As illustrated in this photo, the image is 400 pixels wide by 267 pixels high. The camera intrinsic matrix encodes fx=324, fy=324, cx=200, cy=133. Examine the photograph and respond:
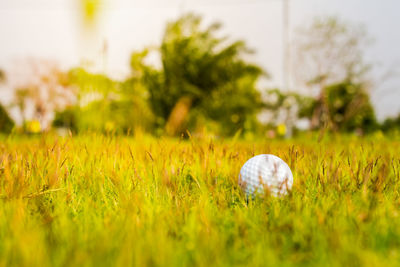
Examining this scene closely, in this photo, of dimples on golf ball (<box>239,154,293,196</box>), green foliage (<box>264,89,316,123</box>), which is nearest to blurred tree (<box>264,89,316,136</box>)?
green foliage (<box>264,89,316,123</box>)

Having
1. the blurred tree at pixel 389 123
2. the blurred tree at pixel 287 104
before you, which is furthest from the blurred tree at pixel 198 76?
the blurred tree at pixel 389 123

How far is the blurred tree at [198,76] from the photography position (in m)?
10.9

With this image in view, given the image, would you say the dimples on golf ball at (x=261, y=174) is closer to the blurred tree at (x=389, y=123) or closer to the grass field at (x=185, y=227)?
the grass field at (x=185, y=227)

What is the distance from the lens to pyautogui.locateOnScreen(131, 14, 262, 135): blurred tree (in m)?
10.9

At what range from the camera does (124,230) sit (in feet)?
3.49

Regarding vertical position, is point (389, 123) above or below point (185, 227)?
above

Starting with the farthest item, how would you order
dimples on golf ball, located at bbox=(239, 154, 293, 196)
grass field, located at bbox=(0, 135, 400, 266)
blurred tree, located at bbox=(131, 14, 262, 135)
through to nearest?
1. blurred tree, located at bbox=(131, 14, 262, 135)
2. dimples on golf ball, located at bbox=(239, 154, 293, 196)
3. grass field, located at bbox=(0, 135, 400, 266)

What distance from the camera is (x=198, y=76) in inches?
441

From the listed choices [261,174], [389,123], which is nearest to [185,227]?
[261,174]

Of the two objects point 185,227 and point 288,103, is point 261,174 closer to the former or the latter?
point 185,227

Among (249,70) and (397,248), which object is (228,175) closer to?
(397,248)

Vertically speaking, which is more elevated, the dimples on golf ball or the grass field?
the dimples on golf ball

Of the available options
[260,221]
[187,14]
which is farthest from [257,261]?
[187,14]

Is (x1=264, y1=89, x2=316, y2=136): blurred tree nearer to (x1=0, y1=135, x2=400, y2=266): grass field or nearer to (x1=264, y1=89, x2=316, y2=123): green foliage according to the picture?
(x1=264, y1=89, x2=316, y2=123): green foliage
